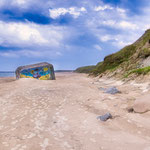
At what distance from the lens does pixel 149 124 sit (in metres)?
4.09

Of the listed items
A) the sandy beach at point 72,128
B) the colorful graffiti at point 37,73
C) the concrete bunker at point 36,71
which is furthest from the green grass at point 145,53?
the sandy beach at point 72,128

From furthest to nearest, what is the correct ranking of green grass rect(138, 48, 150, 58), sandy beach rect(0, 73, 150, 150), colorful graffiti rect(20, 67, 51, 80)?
colorful graffiti rect(20, 67, 51, 80)
green grass rect(138, 48, 150, 58)
sandy beach rect(0, 73, 150, 150)

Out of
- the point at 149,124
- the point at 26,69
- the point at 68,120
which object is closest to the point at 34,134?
the point at 68,120

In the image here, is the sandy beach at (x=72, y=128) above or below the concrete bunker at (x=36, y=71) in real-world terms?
below

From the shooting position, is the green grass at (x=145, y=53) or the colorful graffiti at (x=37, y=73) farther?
the colorful graffiti at (x=37, y=73)

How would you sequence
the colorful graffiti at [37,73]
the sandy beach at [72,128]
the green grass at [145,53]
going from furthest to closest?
the colorful graffiti at [37,73], the green grass at [145,53], the sandy beach at [72,128]

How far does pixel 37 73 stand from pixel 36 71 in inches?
14.5

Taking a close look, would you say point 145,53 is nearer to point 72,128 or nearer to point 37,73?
point 37,73

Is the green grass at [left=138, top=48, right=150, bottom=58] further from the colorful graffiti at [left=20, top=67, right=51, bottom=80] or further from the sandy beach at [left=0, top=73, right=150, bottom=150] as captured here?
the sandy beach at [left=0, top=73, right=150, bottom=150]

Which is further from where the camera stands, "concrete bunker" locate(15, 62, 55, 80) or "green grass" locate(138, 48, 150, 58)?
"concrete bunker" locate(15, 62, 55, 80)

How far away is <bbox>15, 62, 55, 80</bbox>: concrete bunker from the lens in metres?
23.1

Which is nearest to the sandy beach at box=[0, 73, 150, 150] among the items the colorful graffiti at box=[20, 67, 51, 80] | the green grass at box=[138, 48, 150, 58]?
the green grass at box=[138, 48, 150, 58]

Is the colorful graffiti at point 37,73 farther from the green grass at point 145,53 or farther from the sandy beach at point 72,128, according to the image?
the sandy beach at point 72,128

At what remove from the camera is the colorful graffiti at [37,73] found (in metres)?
23.1
